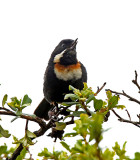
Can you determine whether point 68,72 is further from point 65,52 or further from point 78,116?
point 78,116

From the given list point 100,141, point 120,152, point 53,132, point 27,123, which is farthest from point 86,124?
point 53,132

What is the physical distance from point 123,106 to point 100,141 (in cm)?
107

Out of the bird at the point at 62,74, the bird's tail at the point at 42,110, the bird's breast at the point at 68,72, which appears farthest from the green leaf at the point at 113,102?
the bird's tail at the point at 42,110

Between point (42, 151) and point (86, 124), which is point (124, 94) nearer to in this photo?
point (42, 151)

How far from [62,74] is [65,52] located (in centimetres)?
47

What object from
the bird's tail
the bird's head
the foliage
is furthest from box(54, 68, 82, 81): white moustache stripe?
the foliage

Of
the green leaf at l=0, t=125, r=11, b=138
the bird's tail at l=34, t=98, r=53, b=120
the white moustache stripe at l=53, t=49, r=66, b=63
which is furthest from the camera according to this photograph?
the bird's tail at l=34, t=98, r=53, b=120

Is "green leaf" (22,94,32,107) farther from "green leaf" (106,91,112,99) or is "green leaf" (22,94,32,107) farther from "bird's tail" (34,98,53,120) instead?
"bird's tail" (34,98,53,120)

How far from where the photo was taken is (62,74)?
3.67 metres

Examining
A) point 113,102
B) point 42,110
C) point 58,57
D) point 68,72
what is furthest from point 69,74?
point 113,102

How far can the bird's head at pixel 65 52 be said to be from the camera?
3.89 meters

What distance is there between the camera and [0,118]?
6.44 feet

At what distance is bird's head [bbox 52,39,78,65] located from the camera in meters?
3.89

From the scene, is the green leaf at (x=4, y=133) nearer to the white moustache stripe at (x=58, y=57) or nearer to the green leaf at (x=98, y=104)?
the green leaf at (x=98, y=104)
